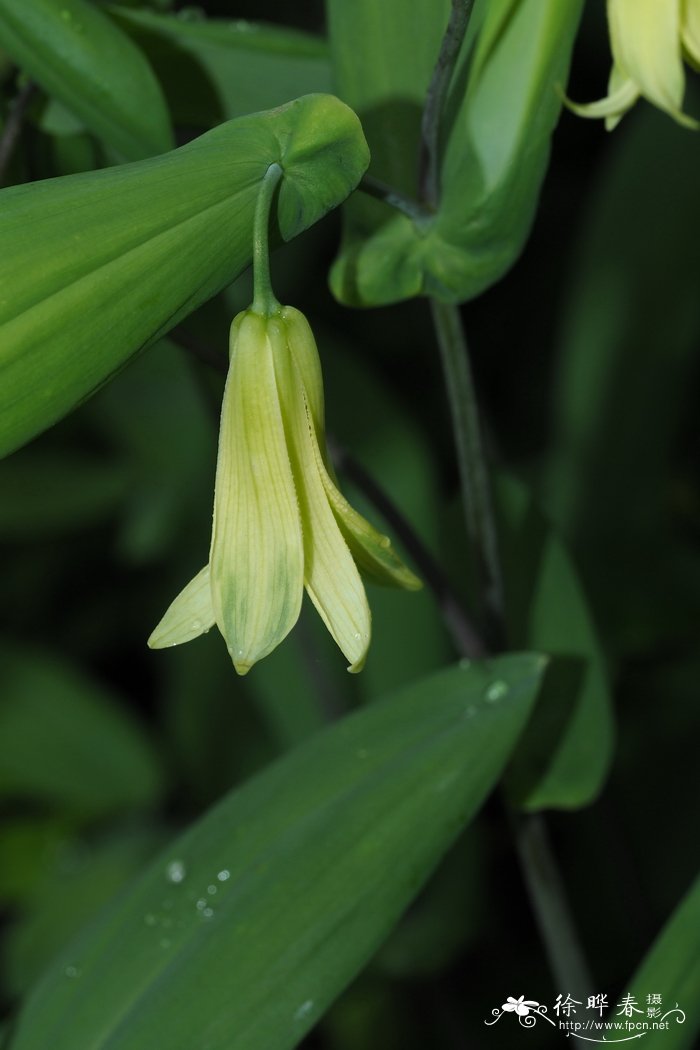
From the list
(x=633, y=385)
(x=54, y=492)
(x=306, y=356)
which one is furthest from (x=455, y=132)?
(x=54, y=492)

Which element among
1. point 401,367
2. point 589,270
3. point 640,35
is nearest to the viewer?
point 640,35

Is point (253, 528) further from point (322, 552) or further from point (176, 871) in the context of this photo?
point (176, 871)

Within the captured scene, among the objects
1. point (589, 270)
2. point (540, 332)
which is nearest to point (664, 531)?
point (589, 270)

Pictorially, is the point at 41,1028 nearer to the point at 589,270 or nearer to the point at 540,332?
the point at 589,270

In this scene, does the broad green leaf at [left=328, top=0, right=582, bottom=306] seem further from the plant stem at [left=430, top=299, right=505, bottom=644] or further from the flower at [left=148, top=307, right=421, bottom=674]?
the flower at [left=148, top=307, right=421, bottom=674]

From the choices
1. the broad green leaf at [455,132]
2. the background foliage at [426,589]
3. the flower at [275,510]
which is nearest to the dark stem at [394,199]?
the broad green leaf at [455,132]

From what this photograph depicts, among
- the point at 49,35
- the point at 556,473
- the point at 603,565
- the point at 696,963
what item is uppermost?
the point at 49,35

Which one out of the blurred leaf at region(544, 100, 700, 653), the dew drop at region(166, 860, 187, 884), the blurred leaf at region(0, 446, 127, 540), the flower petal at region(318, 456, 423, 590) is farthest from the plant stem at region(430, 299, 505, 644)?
the blurred leaf at region(0, 446, 127, 540)

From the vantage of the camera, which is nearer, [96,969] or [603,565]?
[96,969]
